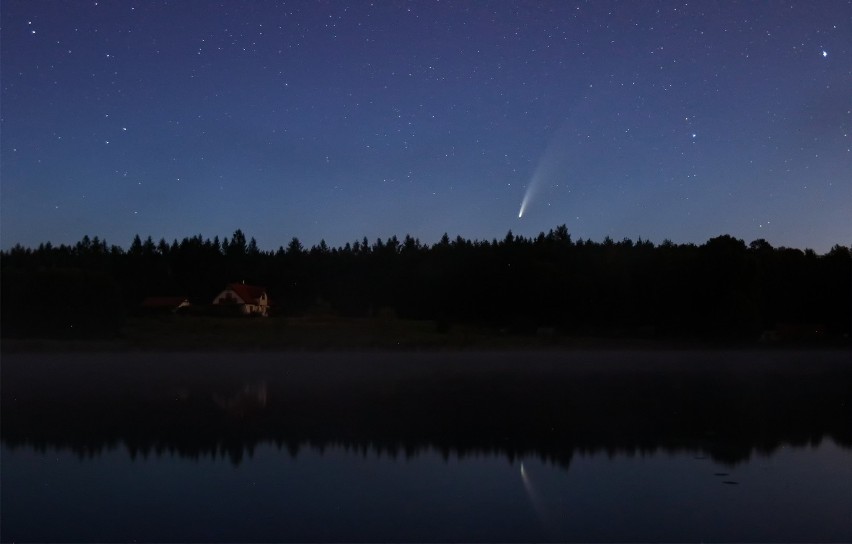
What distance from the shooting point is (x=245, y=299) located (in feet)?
198

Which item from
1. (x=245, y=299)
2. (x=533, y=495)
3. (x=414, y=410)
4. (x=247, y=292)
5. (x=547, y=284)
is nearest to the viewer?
(x=533, y=495)

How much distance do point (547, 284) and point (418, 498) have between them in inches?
2542

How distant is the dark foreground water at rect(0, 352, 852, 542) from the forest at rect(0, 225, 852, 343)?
37638mm

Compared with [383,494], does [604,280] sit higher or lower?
higher

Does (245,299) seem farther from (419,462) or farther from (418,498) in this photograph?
(418,498)

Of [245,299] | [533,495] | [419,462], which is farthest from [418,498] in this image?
[245,299]

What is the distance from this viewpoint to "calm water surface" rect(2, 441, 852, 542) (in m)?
9.60

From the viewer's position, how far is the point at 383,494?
11477 millimetres

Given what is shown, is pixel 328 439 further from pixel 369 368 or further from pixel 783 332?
pixel 783 332

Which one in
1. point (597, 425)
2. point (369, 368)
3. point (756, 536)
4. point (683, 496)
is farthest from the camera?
point (369, 368)

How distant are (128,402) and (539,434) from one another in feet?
36.7

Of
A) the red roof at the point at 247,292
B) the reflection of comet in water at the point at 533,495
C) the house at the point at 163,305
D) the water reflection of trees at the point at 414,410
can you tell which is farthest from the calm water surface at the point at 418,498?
the red roof at the point at 247,292

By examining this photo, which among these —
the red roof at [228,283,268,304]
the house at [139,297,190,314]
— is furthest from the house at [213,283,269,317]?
the house at [139,297,190,314]

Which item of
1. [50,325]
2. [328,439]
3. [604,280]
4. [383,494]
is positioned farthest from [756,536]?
[604,280]
